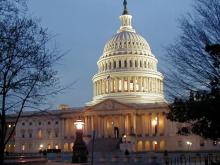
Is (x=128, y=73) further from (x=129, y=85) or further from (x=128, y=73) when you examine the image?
(x=129, y=85)

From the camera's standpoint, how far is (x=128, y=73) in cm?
13462

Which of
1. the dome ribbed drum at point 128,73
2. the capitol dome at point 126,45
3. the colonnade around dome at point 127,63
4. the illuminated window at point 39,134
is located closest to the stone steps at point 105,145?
the dome ribbed drum at point 128,73

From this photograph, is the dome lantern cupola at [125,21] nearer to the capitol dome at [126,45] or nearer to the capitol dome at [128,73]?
the capitol dome at [128,73]

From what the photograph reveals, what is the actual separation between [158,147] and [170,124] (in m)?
7.12

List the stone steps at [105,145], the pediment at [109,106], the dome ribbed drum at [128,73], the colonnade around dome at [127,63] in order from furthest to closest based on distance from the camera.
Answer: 1. the colonnade around dome at [127,63]
2. the dome ribbed drum at [128,73]
3. the pediment at [109,106]
4. the stone steps at [105,145]

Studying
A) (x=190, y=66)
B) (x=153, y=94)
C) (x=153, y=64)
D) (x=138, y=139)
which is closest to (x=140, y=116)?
(x=138, y=139)

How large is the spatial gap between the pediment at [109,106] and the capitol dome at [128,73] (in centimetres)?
485

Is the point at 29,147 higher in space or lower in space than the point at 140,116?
lower

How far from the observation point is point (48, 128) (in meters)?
134

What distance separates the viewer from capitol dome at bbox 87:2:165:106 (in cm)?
13300

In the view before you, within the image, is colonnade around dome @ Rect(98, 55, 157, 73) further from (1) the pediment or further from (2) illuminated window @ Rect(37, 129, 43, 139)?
(2) illuminated window @ Rect(37, 129, 43, 139)

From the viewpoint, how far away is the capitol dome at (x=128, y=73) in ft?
436

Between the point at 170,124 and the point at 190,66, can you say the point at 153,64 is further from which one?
the point at 190,66

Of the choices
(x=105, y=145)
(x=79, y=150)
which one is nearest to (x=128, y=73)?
(x=105, y=145)
